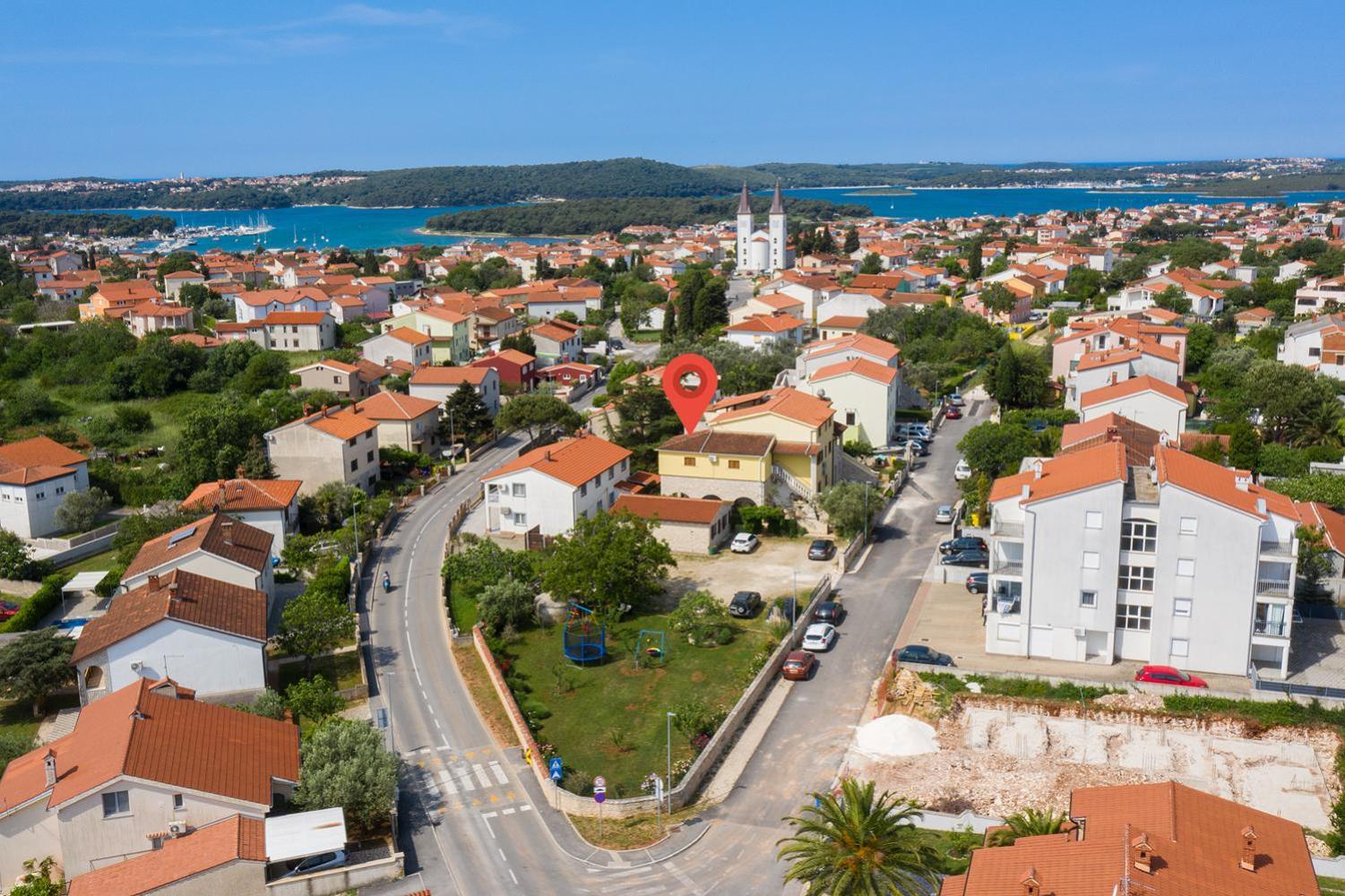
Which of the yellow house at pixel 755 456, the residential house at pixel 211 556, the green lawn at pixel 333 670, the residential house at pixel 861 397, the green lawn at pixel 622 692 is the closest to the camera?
the green lawn at pixel 622 692

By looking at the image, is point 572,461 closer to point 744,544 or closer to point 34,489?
point 744,544

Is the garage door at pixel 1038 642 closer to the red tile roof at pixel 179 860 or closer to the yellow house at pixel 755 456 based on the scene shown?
the yellow house at pixel 755 456

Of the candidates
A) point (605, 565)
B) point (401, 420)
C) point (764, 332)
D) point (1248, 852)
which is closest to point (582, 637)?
point (605, 565)

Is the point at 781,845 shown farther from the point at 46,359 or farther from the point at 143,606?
the point at 46,359

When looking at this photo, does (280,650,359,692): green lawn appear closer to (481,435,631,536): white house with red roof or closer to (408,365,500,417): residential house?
(481,435,631,536): white house with red roof

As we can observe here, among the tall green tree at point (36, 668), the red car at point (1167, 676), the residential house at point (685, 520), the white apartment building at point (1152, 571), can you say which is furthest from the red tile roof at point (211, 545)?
the red car at point (1167, 676)

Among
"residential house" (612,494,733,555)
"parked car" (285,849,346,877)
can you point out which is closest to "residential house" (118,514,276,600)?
"residential house" (612,494,733,555)
